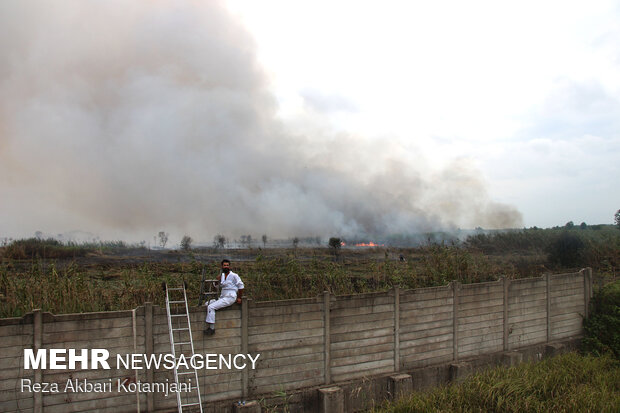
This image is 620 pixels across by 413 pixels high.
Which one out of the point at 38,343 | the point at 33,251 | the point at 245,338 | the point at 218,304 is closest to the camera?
the point at 38,343

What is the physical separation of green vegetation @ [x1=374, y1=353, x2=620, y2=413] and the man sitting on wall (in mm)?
3942

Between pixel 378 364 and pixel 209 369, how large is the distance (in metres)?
4.16

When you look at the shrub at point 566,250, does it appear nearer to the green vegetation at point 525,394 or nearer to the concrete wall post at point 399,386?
the green vegetation at point 525,394

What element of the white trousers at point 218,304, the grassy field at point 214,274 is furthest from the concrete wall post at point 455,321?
the white trousers at point 218,304

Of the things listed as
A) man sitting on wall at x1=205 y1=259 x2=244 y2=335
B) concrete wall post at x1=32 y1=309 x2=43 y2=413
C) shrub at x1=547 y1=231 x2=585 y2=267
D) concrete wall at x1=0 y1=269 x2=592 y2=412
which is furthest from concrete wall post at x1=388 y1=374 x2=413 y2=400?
shrub at x1=547 y1=231 x2=585 y2=267

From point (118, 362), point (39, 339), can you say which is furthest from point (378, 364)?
point (39, 339)

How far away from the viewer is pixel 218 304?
853 cm

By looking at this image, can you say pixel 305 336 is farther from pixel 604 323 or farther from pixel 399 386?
pixel 604 323

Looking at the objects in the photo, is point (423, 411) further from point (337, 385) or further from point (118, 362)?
point (118, 362)

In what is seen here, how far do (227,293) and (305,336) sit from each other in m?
2.05

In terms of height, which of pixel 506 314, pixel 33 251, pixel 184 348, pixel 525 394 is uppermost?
pixel 33 251

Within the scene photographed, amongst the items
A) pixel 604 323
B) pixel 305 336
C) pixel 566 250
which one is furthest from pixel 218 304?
pixel 566 250

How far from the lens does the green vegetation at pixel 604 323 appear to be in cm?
1457

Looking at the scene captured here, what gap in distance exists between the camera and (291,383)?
938cm
